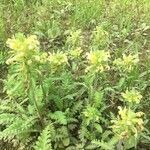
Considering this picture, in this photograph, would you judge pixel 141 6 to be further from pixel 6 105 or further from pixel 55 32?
pixel 6 105

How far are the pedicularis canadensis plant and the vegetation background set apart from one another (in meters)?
0.01

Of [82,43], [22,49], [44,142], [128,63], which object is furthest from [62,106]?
[82,43]

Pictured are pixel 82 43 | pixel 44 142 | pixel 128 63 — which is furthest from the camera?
pixel 82 43

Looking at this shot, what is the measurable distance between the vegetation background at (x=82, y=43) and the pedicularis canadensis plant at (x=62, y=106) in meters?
0.01

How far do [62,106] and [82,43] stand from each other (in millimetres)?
1263

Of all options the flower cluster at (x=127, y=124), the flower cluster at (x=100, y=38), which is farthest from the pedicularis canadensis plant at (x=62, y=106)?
the flower cluster at (x=100, y=38)

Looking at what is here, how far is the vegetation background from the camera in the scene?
12.0 feet

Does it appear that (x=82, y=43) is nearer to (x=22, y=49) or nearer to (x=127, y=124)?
(x=22, y=49)

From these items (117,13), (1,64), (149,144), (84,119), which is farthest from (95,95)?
(117,13)

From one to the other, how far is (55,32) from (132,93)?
6.40ft

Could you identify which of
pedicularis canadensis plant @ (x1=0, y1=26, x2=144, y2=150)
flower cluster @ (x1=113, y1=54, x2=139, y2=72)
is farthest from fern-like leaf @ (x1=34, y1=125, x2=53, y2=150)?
flower cluster @ (x1=113, y1=54, x2=139, y2=72)

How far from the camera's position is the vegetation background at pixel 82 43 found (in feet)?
12.0

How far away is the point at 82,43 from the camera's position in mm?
4824

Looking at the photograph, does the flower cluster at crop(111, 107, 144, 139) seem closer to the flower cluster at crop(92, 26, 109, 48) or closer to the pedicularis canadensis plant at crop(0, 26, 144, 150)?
the pedicularis canadensis plant at crop(0, 26, 144, 150)
